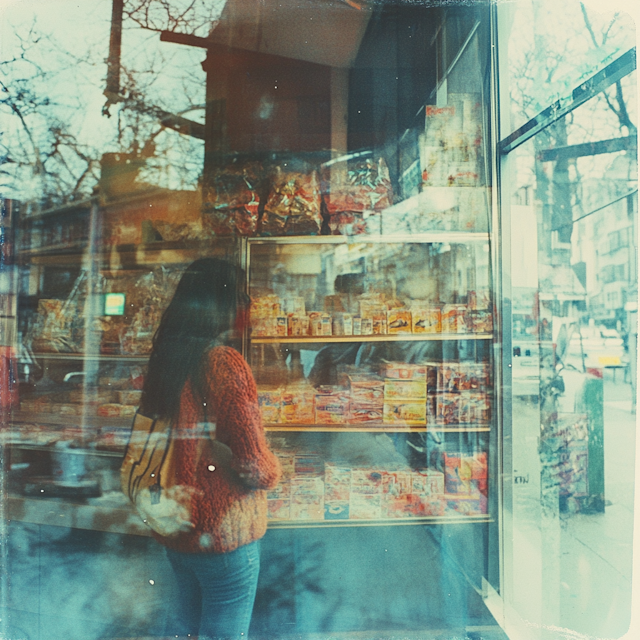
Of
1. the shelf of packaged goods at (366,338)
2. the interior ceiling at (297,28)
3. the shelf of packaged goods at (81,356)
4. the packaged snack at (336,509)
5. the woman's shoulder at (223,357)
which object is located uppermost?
the interior ceiling at (297,28)

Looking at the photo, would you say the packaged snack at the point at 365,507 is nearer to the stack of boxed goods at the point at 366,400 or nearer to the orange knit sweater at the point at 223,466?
the stack of boxed goods at the point at 366,400

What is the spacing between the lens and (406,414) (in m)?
2.08

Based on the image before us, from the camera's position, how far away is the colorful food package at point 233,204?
2.09 meters

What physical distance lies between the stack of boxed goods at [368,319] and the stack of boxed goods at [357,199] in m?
0.40

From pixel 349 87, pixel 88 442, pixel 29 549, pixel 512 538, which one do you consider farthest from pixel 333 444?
pixel 349 87

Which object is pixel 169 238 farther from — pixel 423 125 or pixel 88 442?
pixel 423 125

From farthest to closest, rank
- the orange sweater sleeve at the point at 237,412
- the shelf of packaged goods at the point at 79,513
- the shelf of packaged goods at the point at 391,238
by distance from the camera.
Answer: the shelf of packaged goods at the point at 79,513
the shelf of packaged goods at the point at 391,238
the orange sweater sleeve at the point at 237,412

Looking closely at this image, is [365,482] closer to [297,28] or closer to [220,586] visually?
[220,586]

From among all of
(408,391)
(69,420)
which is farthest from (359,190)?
(69,420)

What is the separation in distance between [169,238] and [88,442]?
1.14 meters

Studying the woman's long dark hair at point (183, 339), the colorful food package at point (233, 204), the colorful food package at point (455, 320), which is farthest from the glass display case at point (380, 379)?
the woman's long dark hair at point (183, 339)

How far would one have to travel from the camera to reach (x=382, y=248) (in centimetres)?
218

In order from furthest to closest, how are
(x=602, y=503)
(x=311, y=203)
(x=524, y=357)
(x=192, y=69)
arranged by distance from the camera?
(x=192, y=69) < (x=311, y=203) < (x=524, y=357) < (x=602, y=503)

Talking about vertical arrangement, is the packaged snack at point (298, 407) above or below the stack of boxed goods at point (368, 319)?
below
